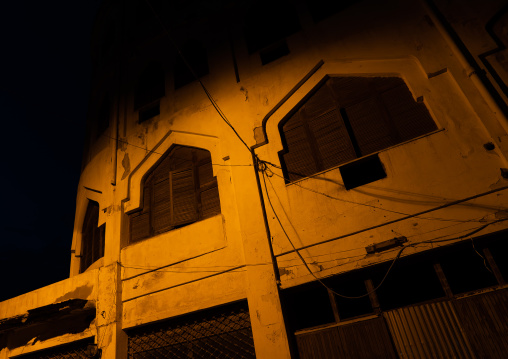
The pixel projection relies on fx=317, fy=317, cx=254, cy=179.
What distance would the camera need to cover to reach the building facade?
17.1 ft

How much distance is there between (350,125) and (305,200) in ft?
6.44

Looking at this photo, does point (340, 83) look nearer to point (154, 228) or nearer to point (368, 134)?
point (368, 134)

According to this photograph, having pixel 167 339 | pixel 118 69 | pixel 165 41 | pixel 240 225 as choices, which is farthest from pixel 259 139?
pixel 118 69

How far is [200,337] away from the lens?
6.50 meters

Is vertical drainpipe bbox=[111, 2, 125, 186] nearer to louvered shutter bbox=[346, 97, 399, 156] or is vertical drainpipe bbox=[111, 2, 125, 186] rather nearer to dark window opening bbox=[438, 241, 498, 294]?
louvered shutter bbox=[346, 97, 399, 156]

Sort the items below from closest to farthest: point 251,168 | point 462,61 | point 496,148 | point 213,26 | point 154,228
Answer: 1. point 496,148
2. point 462,61
3. point 251,168
4. point 154,228
5. point 213,26

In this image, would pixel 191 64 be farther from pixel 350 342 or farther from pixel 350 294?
pixel 350 342

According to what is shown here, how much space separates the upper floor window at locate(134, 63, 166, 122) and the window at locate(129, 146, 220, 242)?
192cm

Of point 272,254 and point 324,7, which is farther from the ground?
point 324,7

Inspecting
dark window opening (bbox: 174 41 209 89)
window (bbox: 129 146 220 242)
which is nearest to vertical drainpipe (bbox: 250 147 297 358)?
window (bbox: 129 146 220 242)

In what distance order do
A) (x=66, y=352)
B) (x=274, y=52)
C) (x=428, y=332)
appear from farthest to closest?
(x=274, y=52)
(x=66, y=352)
(x=428, y=332)

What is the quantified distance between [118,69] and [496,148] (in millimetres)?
11299

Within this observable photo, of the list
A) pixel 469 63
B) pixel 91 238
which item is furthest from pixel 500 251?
pixel 91 238

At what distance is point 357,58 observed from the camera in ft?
23.7
